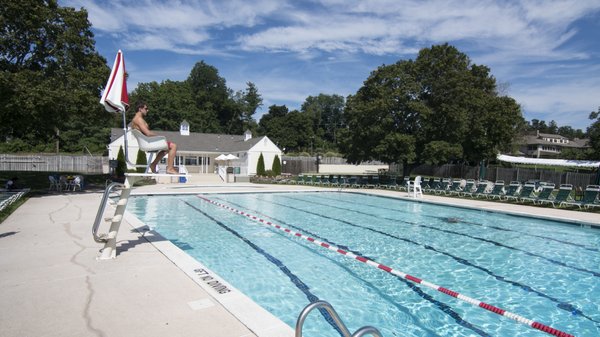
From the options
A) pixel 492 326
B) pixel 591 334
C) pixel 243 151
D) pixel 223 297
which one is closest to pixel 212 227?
pixel 223 297

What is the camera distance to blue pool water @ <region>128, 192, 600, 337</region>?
5.13m

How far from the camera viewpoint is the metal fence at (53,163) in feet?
117

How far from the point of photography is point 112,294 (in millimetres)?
4426

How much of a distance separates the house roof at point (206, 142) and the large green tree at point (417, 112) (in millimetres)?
17071

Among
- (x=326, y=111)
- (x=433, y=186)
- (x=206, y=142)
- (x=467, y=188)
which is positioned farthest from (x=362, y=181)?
(x=326, y=111)

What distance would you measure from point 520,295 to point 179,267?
5718 mm

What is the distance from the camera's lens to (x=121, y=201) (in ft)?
19.7

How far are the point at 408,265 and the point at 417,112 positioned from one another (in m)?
19.0

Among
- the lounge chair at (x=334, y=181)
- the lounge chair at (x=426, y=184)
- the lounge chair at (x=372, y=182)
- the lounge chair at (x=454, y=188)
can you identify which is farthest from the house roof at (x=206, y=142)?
the lounge chair at (x=454, y=188)

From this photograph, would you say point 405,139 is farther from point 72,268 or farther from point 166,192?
point 72,268

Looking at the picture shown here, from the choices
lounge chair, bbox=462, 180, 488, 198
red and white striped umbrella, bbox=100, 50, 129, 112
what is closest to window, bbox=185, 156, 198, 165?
lounge chair, bbox=462, 180, 488, 198

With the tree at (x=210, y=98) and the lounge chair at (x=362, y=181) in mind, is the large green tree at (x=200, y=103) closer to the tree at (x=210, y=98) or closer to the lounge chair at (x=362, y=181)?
the tree at (x=210, y=98)

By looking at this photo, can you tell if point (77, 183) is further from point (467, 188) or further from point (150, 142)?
point (467, 188)

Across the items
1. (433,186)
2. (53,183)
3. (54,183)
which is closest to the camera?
(54,183)
